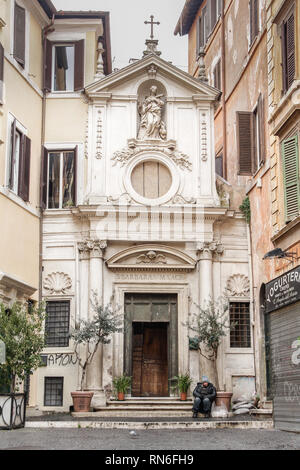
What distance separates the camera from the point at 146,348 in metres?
24.7

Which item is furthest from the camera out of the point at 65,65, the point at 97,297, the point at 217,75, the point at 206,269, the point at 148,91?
the point at 217,75

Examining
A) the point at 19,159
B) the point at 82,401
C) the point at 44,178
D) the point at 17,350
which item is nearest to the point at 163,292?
the point at 82,401

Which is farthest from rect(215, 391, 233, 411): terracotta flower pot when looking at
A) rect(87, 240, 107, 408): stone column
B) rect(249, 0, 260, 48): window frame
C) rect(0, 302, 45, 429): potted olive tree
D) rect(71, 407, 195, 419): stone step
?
rect(249, 0, 260, 48): window frame

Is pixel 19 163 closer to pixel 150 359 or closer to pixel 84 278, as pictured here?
pixel 84 278

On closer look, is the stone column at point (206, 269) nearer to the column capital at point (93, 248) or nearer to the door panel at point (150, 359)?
the door panel at point (150, 359)

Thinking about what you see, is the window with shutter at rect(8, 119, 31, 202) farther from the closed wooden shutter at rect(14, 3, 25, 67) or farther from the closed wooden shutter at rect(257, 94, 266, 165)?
the closed wooden shutter at rect(257, 94, 266, 165)

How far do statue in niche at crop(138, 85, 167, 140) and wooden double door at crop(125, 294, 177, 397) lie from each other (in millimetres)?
5026

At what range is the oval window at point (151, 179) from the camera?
24.8 m

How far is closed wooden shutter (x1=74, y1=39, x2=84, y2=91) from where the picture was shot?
25.5 m

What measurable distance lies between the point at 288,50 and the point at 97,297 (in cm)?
879

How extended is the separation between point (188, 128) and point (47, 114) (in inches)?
174

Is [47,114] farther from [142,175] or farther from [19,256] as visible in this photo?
[19,256]
